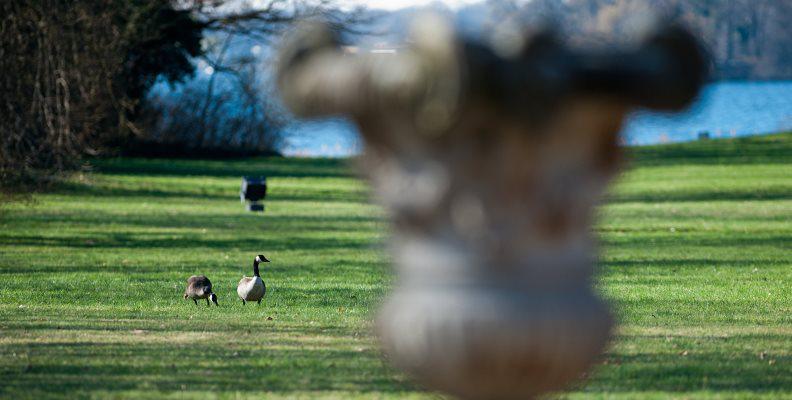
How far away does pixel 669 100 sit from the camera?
3982mm

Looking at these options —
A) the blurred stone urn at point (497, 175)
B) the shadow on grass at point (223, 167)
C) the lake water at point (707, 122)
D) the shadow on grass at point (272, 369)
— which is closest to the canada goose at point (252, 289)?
the shadow on grass at point (272, 369)

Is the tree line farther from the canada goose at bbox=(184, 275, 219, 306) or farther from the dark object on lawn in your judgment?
the canada goose at bbox=(184, 275, 219, 306)

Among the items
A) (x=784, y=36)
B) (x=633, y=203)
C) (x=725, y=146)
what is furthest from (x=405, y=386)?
(x=784, y=36)

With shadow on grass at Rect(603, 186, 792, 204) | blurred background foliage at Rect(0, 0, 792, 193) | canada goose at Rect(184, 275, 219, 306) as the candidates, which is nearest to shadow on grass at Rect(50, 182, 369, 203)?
blurred background foliage at Rect(0, 0, 792, 193)

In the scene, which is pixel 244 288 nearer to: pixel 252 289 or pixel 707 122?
pixel 252 289

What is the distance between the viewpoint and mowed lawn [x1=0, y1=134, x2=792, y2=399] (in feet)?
26.0

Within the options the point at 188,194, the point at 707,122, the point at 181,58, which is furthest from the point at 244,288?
the point at 707,122

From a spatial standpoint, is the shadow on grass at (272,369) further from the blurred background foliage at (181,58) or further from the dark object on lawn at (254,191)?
the dark object on lawn at (254,191)

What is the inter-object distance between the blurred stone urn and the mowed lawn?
0.76 m

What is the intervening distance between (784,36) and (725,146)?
32.0m

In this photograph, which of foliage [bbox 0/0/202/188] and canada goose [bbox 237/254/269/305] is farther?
foliage [bbox 0/0/202/188]

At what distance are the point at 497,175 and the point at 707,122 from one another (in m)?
38.9

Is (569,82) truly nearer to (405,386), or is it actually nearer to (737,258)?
(405,386)

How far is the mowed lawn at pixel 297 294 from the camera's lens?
26.0 feet
